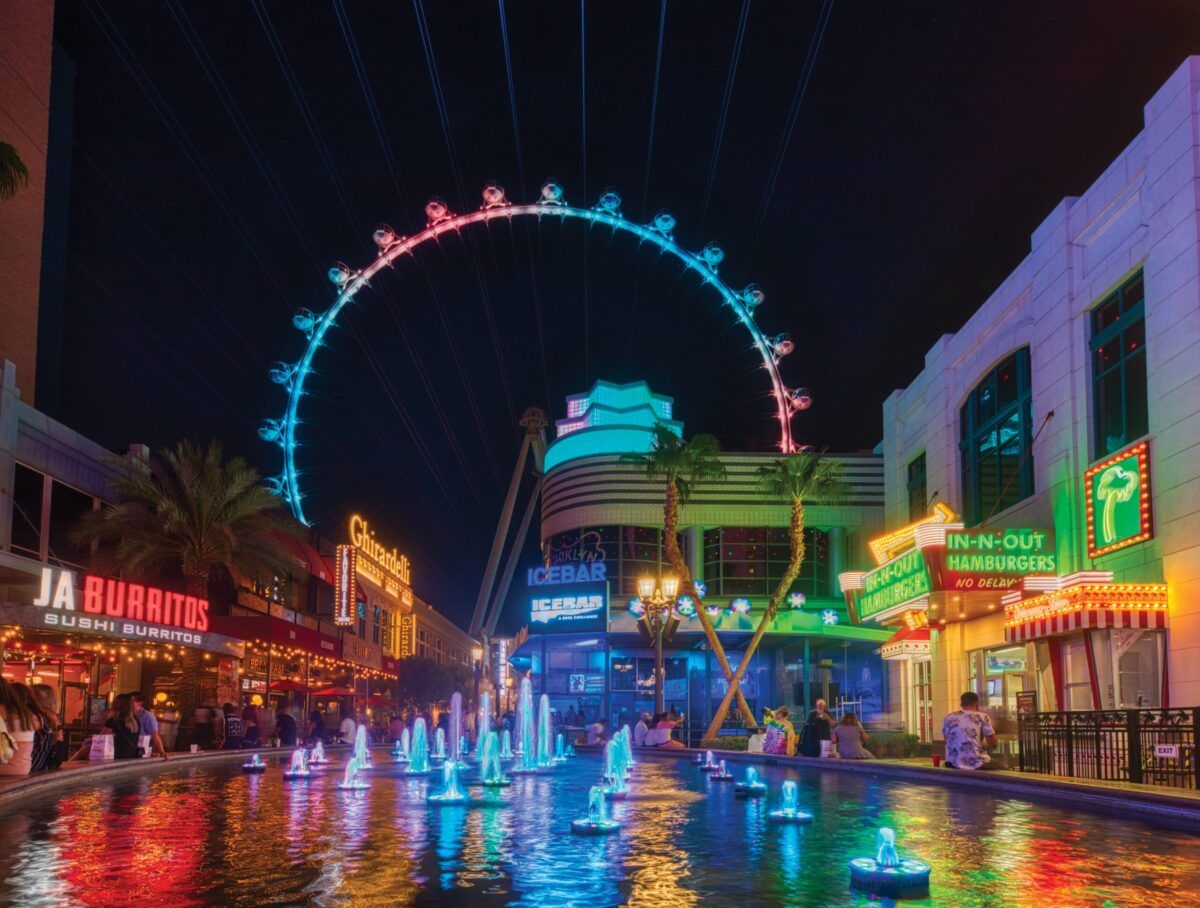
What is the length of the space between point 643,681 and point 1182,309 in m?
42.3

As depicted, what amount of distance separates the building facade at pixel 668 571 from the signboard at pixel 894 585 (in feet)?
33.8

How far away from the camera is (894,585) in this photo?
3544 cm

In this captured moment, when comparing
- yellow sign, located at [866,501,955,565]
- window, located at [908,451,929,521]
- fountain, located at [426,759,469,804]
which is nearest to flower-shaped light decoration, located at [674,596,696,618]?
window, located at [908,451,929,521]

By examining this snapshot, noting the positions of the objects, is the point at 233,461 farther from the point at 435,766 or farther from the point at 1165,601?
the point at 1165,601

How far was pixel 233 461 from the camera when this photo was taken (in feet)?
138

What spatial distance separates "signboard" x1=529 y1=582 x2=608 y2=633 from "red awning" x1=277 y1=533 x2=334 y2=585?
11.7 meters

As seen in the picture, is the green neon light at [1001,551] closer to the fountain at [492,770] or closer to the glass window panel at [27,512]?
the fountain at [492,770]

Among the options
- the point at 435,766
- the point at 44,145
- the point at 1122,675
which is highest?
the point at 44,145

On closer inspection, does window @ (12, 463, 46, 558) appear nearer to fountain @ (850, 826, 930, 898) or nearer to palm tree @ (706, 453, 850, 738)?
palm tree @ (706, 453, 850, 738)

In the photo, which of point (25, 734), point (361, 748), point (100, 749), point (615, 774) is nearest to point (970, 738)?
point (615, 774)

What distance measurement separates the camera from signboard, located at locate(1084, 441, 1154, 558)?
82.0 feet

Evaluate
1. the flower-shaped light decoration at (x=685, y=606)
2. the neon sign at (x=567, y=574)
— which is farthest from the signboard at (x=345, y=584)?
the flower-shaped light decoration at (x=685, y=606)

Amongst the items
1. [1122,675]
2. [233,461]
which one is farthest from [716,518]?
[1122,675]

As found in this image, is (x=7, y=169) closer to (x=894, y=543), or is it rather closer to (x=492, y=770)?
(x=492, y=770)
